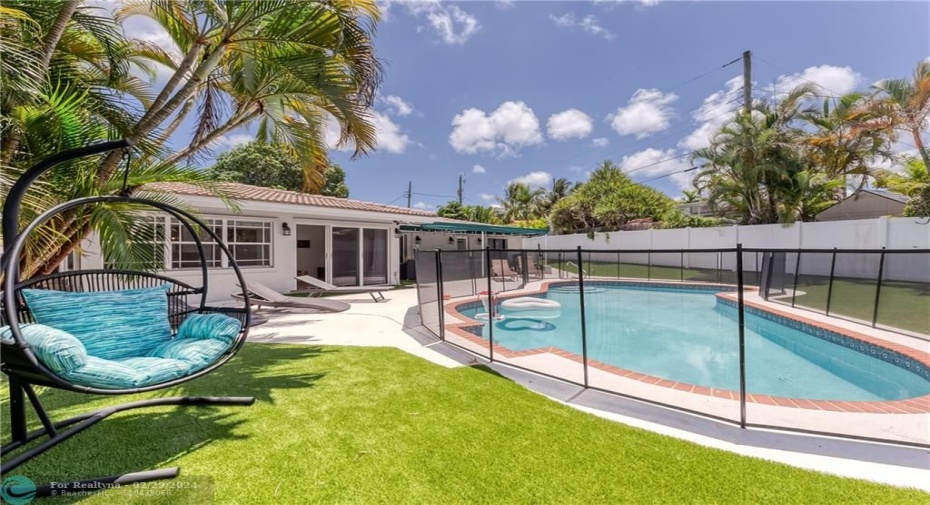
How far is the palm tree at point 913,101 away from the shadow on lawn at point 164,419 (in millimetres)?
18679

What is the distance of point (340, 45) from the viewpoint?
484cm

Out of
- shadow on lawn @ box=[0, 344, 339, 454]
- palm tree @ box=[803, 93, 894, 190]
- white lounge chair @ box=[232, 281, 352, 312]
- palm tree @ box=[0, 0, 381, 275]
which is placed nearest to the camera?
shadow on lawn @ box=[0, 344, 339, 454]

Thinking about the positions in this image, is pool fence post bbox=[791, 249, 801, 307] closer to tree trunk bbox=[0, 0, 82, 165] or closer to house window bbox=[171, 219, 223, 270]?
tree trunk bbox=[0, 0, 82, 165]

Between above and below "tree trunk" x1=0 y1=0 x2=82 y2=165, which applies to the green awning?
below

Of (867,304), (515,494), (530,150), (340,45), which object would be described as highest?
(530,150)

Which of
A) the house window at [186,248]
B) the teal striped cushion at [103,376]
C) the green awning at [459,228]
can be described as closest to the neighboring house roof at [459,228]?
the green awning at [459,228]

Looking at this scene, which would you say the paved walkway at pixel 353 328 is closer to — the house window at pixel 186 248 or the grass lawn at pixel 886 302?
the house window at pixel 186 248

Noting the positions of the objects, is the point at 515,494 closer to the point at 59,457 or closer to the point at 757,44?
the point at 59,457

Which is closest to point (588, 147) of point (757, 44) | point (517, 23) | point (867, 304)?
point (757, 44)

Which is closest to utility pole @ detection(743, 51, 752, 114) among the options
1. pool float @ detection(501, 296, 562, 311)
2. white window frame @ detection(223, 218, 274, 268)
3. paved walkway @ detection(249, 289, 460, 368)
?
pool float @ detection(501, 296, 562, 311)

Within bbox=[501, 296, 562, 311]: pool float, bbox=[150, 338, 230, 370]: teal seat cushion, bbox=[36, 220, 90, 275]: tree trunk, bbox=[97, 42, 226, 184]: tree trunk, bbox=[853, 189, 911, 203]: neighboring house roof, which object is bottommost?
bbox=[501, 296, 562, 311]: pool float

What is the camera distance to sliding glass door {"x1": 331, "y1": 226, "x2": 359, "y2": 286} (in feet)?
44.3

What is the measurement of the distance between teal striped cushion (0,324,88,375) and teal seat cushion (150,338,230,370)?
2.06ft

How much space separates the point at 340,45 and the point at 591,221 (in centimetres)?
Result: 2498
